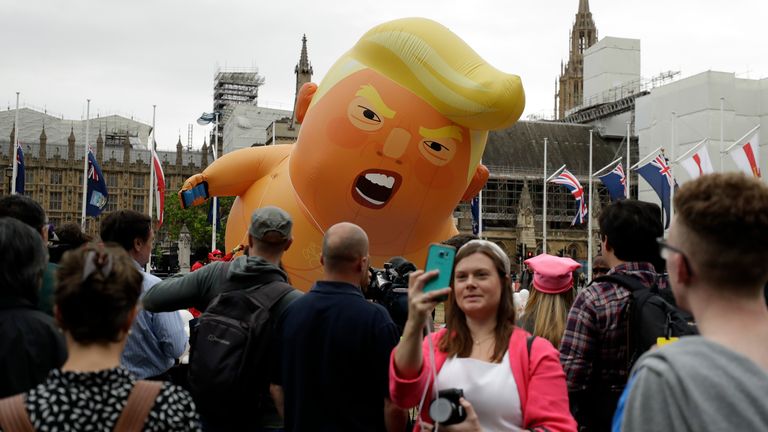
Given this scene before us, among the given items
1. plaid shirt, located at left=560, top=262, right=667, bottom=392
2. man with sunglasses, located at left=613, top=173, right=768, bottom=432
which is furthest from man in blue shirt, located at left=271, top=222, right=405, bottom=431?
man with sunglasses, located at left=613, top=173, right=768, bottom=432

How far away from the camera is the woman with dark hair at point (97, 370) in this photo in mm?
2098

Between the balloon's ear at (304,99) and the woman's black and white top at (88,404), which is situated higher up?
the balloon's ear at (304,99)

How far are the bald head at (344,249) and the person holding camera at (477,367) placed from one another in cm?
55

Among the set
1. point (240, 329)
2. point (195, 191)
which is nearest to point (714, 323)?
point (240, 329)

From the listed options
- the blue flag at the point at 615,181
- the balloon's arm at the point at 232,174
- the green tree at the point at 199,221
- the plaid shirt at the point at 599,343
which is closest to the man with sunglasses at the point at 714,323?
the plaid shirt at the point at 599,343

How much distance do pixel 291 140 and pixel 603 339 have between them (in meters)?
53.2

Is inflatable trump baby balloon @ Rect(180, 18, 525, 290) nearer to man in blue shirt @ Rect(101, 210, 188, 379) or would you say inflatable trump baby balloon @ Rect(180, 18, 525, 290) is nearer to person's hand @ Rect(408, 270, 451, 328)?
man in blue shirt @ Rect(101, 210, 188, 379)

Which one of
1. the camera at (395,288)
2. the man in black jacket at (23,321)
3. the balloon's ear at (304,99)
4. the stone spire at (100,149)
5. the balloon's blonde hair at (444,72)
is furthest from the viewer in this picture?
the stone spire at (100,149)

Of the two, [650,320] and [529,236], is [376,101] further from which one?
[529,236]

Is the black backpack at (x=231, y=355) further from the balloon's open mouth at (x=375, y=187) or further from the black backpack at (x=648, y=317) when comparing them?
the balloon's open mouth at (x=375, y=187)

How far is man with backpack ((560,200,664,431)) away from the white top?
2.16ft

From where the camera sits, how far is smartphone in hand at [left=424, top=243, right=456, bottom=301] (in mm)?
2646

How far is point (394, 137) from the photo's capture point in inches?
304

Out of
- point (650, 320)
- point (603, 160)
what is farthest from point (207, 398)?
point (603, 160)
